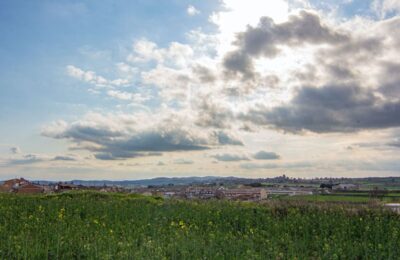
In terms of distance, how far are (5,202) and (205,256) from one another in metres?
11.6

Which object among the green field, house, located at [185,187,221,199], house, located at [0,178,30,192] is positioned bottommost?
the green field

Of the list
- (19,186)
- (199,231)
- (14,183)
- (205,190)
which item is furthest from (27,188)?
(199,231)

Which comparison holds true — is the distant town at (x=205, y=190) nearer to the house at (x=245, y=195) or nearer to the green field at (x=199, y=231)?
the house at (x=245, y=195)

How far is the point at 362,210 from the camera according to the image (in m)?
14.7

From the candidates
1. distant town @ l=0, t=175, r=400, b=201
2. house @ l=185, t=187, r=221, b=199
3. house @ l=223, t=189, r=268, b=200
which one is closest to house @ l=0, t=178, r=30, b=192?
distant town @ l=0, t=175, r=400, b=201

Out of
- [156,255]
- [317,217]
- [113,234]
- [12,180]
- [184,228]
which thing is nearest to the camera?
[156,255]

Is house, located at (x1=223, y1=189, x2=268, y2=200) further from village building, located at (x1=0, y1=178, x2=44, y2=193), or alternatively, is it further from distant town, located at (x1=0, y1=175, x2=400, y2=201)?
village building, located at (x1=0, y1=178, x2=44, y2=193)

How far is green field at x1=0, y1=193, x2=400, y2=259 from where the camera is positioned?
379 inches

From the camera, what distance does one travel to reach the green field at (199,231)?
962cm

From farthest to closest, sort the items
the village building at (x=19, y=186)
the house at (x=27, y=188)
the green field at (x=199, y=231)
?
the village building at (x=19, y=186), the house at (x=27, y=188), the green field at (x=199, y=231)

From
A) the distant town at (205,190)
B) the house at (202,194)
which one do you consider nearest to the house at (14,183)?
the distant town at (205,190)

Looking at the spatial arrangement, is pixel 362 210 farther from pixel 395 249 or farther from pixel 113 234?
pixel 113 234

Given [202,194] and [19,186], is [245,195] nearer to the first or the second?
[202,194]

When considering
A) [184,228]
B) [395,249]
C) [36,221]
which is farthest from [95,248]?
[395,249]
